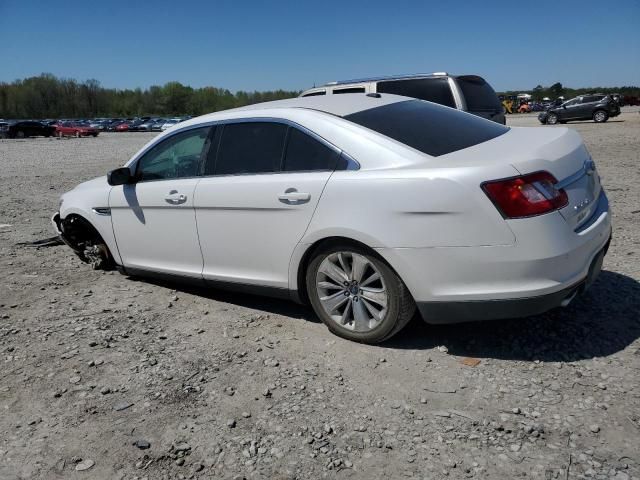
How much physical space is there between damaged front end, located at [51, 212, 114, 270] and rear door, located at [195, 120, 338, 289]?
1.73m

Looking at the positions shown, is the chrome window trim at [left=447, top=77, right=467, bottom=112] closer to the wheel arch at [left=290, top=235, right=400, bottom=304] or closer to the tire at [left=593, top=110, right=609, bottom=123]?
the wheel arch at [left=290, top=235, right=400, bottom=304]

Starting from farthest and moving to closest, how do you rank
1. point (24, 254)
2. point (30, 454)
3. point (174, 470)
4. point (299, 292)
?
point (24, 254) < point (299, 292) < point (30, 454) < point (174, 470)

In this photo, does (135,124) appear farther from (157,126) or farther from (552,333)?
(552,333)

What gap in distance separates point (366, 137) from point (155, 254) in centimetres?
223

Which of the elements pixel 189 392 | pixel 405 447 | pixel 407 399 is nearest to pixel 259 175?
pixel 189 392

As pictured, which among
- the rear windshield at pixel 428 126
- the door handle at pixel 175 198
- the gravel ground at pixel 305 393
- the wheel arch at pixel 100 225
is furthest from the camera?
the wheel arch at pixel 100 225

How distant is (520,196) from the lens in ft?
9.18

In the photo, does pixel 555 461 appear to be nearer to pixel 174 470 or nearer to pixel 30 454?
pixel 174 470

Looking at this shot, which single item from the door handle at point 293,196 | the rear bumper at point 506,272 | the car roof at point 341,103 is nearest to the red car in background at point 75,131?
the car roof at point 341,103

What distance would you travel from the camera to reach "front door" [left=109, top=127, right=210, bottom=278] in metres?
4.18

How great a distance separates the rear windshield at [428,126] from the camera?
3.35 m

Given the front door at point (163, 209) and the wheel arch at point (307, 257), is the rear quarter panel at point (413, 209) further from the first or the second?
the front door at point (163, 209)

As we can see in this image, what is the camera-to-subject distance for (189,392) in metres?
3.10

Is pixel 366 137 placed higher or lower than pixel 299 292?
higher
